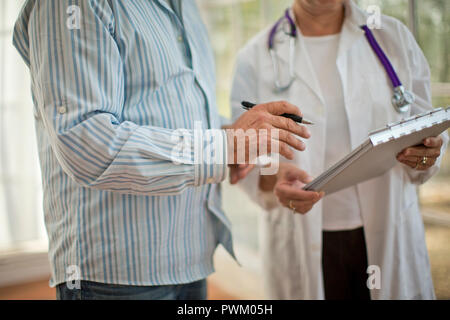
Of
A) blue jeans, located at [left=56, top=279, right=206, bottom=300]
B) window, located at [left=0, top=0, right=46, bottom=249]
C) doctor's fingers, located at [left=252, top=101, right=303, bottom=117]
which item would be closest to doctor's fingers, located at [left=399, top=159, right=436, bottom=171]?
doctor's fingers, located at [left=252, top=101, right=303, bottom=117]

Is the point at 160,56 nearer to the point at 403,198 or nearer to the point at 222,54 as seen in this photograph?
the point at 403,198

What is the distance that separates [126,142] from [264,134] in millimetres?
282

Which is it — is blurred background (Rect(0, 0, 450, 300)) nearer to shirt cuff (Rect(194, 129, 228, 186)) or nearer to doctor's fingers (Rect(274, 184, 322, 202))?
doctor's fingers (Rect(274, 184, 322, 202))

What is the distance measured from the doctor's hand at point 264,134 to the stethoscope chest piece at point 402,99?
31 cm

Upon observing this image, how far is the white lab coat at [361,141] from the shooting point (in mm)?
968

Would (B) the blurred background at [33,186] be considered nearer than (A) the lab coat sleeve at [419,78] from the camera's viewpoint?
No

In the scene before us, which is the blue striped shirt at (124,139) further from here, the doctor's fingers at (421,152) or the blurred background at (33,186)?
the blurred background at (33,186)

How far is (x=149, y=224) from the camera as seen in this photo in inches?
34.2

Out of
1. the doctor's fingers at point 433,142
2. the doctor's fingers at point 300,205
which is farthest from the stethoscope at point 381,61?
the doctor's fingers at point 300,205

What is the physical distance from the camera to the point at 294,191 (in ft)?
3.06

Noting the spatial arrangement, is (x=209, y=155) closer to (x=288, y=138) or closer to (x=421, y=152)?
(x=288, y=138)

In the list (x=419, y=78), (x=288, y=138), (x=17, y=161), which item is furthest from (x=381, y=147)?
(x=17, y=161)

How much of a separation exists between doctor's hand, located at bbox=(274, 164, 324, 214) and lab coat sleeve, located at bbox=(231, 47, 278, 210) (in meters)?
0.16
